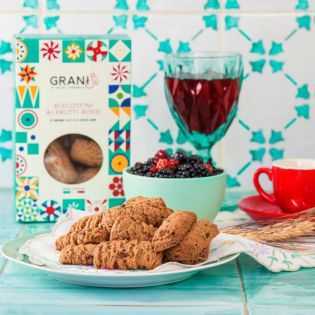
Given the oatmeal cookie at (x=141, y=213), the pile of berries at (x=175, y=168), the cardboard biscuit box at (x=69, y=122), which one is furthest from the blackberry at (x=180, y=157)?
the oatmeal cookie at (x=141, y=213)

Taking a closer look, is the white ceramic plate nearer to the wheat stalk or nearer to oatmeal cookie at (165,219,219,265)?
oatmeal cookie at (165,219,219,265)

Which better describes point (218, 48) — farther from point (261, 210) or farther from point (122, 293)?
point (122, 293)

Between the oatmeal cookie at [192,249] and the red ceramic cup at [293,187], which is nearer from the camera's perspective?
the oatmeal cookie at [192,249]

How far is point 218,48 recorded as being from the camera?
58.6 inches

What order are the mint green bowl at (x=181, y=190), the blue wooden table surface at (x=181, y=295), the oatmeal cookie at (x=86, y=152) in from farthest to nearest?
the oatmeal cookie at (x=86, y=152)
the mint green bowl at (x=181, y=190)
the blue wooden table surface at (x=181, y=295)

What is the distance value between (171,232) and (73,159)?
0.37 m

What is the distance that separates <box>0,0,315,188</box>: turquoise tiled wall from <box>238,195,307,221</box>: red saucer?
0.73ft

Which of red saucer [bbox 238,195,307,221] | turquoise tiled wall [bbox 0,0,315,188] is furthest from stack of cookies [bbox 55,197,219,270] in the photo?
turquoise tiled wall [bbox 0,0,315,188]

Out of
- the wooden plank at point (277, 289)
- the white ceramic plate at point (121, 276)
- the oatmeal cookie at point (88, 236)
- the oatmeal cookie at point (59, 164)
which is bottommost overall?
the wooden plank at point (277, 289)

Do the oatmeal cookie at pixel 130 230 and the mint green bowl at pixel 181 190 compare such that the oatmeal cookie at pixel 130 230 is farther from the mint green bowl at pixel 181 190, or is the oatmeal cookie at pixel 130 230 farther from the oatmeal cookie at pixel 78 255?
the mint green bowl at pixel 181 190

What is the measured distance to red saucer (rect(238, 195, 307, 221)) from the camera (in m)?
1.22

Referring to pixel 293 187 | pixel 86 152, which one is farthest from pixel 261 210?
pixel 86 152

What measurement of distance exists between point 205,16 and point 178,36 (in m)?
0.06

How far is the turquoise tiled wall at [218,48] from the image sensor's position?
4.81 ft
